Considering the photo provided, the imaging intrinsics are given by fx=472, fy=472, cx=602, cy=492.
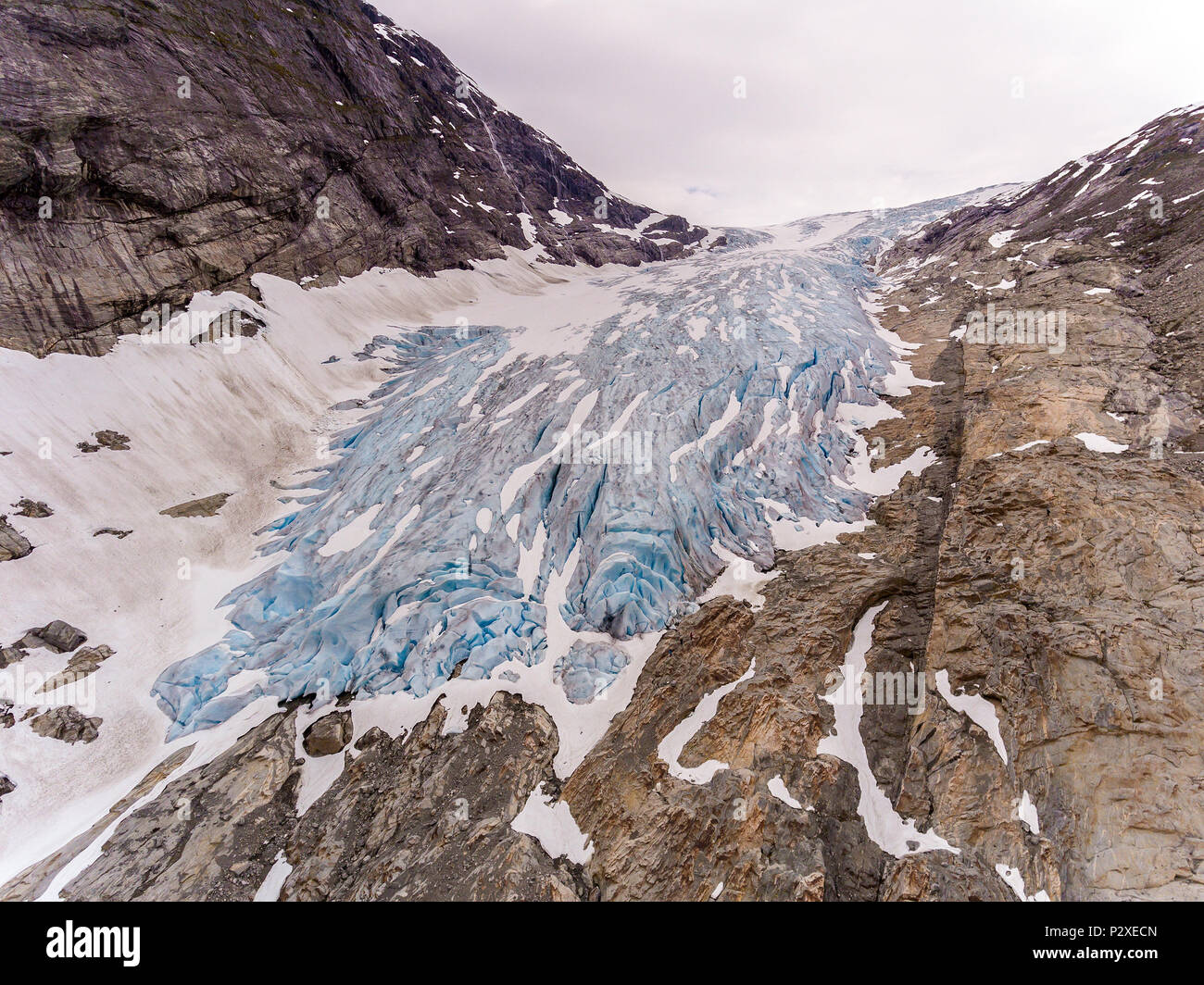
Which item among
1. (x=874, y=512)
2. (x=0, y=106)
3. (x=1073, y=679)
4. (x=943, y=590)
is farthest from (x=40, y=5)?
(x=1073, y=679)

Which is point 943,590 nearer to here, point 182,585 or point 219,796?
point 219,796

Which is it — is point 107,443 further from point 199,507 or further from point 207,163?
point 207,163

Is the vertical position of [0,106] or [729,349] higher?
[0,106]

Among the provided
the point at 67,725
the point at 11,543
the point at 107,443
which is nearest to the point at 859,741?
the point at 67,725

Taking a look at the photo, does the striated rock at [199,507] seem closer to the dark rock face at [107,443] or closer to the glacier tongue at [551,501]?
the glacier tongue at [551,501]

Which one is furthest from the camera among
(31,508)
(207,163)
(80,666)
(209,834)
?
(207,163)

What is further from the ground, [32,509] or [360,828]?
[32,509]

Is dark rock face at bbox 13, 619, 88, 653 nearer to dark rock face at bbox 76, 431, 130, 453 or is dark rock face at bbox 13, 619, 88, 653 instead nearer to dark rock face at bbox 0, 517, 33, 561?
dark rock face at bbox 0, 517, 33, 561
